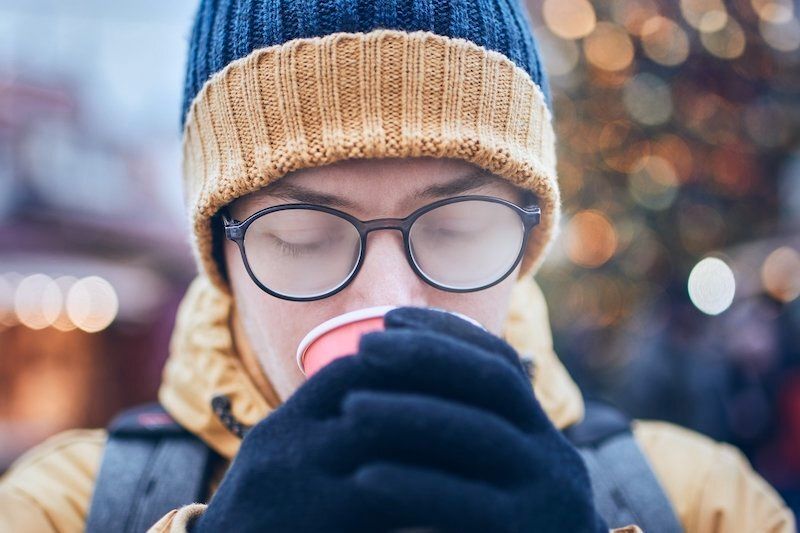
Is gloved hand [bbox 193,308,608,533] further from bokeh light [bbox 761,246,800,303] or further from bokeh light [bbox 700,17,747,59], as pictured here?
bokeh light [bbox 761,246,800,303]

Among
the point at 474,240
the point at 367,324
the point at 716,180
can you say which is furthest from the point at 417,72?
the point at 716,180

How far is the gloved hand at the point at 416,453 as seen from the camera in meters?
0.82

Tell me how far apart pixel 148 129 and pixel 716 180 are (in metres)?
8.45

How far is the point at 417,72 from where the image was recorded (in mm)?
1352

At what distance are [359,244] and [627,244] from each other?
4.77 m

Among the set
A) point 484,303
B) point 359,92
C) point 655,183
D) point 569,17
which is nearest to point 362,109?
point 359,92

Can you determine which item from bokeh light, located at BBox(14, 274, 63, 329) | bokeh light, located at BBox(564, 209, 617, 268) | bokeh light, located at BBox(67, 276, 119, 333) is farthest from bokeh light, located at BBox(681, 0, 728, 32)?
bokeh light, located at BBox(14, 274, 63, 329)

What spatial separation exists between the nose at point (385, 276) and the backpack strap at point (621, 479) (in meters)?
0.55

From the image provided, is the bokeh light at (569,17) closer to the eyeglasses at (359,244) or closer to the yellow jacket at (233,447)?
the yellow jacket at (233,447)

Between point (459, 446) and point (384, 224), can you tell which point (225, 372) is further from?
point (459, 446)

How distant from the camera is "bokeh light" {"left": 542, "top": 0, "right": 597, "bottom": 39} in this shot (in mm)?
5125

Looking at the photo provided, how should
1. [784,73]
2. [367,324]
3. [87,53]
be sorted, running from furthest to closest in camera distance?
[87,53]
[784,73]
[367,324]

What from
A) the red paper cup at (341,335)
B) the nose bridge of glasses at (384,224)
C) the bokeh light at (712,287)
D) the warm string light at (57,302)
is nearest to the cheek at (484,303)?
the nose bridge of glasses at (384,224)

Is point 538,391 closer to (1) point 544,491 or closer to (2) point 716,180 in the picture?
(1) point 544,491
